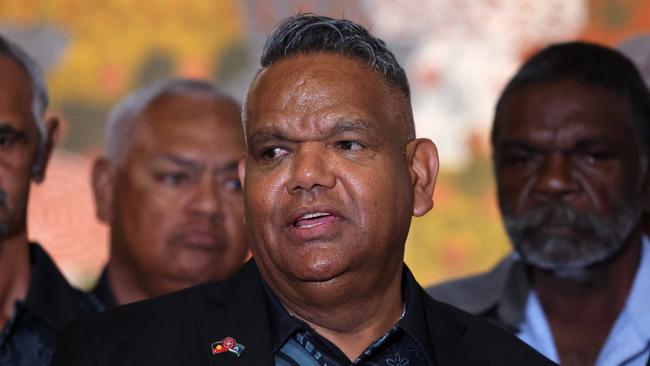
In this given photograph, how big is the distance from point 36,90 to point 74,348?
4.72 feet

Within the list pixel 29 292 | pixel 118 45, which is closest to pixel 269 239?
pixel 29 292

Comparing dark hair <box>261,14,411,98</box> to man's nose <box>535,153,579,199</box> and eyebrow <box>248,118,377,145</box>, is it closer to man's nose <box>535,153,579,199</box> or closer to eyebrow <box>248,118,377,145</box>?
eyebrow <box>248,118,377,145</box>

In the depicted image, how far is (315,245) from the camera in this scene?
9.50ft

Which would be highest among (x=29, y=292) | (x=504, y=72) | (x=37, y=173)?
(x=504, y=72)

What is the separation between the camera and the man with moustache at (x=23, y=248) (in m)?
3.77

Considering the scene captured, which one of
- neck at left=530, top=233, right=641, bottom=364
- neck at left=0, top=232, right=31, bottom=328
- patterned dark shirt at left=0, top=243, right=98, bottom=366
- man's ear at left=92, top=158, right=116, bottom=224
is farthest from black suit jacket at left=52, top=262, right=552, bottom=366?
man's ear at left=92, top=158, right=116, bottom=224

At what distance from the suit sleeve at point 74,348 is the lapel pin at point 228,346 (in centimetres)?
24

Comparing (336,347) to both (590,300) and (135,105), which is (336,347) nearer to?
(590,300)

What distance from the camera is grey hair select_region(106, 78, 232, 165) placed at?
4.91 meters

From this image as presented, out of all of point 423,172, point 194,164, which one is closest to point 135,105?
point 194,164

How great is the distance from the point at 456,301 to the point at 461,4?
1.65 meters

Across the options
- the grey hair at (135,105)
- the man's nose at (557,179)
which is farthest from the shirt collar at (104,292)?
the man's nose at (557,179)

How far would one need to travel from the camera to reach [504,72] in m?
5.70

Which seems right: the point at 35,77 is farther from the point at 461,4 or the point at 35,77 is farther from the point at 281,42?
the point at 461,4
